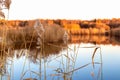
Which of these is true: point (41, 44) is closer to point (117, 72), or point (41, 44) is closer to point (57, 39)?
point (117, 72)

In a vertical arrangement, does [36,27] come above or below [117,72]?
above

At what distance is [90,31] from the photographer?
21.7 m

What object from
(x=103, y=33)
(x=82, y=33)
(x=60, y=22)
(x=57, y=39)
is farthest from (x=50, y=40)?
(x=60, y=22)

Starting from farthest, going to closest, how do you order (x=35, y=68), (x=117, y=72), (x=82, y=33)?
(x=82, y=33) → (x=117, y=72) → (x=35, y=68)

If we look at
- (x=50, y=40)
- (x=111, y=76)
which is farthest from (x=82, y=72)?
(x=50, y=40)

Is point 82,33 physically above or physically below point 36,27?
below

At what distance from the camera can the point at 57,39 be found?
1105cm

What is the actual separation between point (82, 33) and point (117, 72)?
1520 centimetres

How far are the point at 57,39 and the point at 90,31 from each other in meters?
11.0
